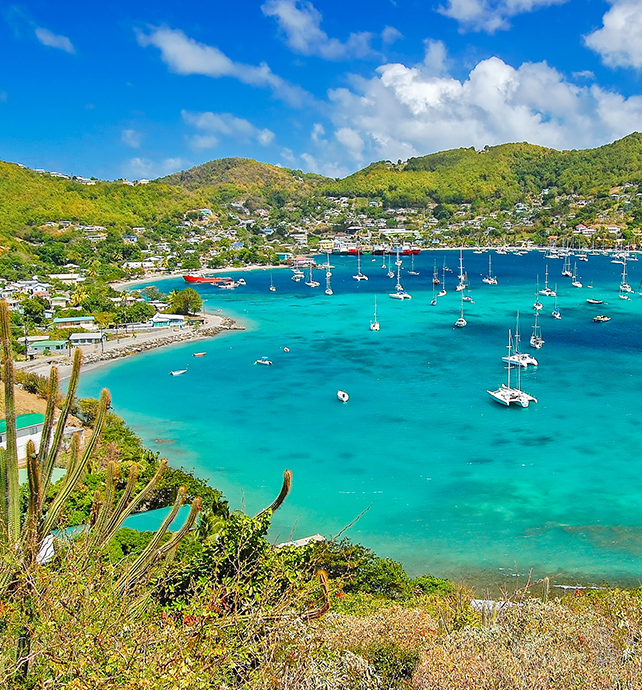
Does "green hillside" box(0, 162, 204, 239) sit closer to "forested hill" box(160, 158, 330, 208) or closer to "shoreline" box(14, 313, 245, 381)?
"forested hill" box(160, 158, 330, 208)

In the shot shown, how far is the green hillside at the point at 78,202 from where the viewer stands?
94500 millimetres

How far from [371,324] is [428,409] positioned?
65.3 feet

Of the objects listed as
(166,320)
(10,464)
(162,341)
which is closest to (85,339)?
(162,341)

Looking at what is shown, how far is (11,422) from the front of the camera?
239 inches

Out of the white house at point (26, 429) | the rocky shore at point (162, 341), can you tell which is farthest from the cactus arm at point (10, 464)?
the rocky shore at point (162, 341)

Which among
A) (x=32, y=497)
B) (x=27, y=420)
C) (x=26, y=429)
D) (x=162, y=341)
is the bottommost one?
(x=162, y=341)

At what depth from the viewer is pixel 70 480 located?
6254mm

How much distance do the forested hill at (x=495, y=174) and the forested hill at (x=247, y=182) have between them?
448 inches

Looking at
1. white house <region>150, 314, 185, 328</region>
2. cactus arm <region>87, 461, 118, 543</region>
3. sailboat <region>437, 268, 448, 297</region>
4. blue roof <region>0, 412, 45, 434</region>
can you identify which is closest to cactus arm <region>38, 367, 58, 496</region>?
cactus arm <region>87, 461, 118, 543</region>

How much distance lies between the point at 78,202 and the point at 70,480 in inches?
4420

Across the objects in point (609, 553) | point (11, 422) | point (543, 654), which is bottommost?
point (609, 553)

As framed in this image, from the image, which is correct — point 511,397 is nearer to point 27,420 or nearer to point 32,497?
point 27,420

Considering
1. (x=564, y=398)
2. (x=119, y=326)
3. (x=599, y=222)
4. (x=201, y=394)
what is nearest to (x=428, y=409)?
(x=564, y=398)

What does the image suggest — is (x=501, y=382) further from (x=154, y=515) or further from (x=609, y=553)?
(x=154, y=515)
